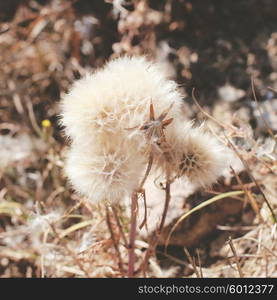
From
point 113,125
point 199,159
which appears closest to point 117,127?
point 113,125

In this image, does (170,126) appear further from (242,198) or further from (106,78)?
(242,198)

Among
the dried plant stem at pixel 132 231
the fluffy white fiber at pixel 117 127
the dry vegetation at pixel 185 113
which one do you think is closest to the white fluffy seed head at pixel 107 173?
the fluffy white fiber at pixel 117 127

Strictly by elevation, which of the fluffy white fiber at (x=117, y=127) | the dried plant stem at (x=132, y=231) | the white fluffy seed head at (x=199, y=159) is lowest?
the dried plant stem at (x=132, y=231)

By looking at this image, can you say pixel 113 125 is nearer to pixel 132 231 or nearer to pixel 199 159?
pixel 199 159

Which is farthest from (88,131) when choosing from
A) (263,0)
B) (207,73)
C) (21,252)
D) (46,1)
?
(46,1)

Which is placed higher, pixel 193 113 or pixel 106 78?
pixel 106 78

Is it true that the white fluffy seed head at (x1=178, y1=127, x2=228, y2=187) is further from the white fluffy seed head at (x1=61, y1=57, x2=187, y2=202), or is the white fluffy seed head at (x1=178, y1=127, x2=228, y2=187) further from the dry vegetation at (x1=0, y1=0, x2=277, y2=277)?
the dry vegetation at (x1=0, y1=0, x2=277, y2=277)

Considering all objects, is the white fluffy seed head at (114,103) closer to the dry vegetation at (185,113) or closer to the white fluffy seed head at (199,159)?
the white fluffy seed head at (199,159)
